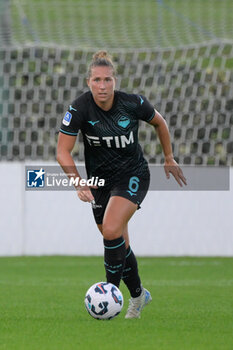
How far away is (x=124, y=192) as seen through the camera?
6.19 meters

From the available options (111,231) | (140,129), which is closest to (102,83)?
(111,231)

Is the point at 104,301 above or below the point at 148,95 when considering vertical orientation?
above

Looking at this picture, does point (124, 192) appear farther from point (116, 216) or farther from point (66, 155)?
point (66, 155)

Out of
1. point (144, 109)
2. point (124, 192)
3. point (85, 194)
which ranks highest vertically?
point (144, 109)

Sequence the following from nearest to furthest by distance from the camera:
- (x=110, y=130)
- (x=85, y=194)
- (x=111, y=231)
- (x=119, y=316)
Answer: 1. (x=85, y=194)
2. (x=111, y=231)
3. (x=110, y=130)
4. (x=119, y=316)

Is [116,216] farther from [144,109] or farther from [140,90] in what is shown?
[140,90]

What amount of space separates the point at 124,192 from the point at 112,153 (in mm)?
310

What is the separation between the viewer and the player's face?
20.0 ft

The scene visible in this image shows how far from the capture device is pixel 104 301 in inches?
231

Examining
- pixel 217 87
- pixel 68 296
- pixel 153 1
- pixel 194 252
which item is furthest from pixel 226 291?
→ pixel 153 1

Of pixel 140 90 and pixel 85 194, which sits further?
pixel 140 90

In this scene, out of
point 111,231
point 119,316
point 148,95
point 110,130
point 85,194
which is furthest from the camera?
point 148,95

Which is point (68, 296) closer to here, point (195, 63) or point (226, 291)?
point (226, 291)

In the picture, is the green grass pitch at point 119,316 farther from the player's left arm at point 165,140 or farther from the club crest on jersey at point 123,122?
the club crest on jersey at point 123,122
